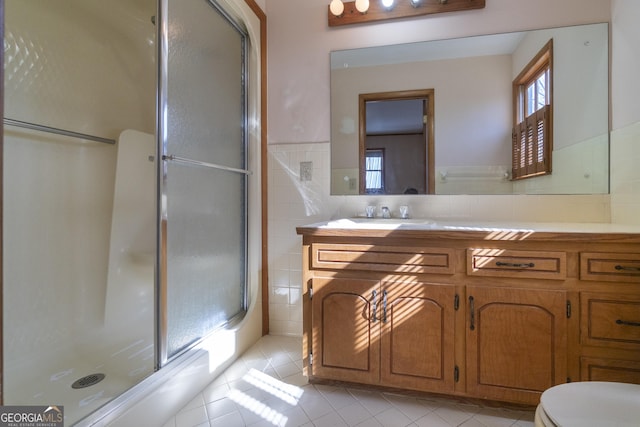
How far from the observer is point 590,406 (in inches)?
33.1

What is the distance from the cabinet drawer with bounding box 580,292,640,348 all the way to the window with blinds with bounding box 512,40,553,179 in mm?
788

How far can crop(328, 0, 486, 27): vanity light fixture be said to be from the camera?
75.4 inches

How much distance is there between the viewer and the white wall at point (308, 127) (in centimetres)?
192

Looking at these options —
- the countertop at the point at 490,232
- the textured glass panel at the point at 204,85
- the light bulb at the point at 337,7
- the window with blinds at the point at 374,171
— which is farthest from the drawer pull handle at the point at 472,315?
the light bulb at the point at 337,7

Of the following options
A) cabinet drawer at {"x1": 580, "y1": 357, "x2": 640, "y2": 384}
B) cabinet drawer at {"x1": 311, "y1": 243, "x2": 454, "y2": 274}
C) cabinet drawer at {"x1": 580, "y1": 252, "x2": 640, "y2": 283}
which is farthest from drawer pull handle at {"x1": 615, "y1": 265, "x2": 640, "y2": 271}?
cabinet drawer at {"x1": 311, "y1": 243, "x2": 454, "y2": 274}

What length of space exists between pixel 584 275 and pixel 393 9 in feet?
5.63

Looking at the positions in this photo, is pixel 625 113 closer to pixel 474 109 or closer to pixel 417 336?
pixel 474 109

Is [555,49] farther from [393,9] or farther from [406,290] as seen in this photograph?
[406,290]

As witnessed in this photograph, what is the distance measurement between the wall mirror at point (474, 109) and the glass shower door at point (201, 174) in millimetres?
626

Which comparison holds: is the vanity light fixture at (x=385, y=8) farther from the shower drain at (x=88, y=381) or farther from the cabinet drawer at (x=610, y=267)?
the shower drain at (x=88, y=381)

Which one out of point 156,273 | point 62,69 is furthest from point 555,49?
point 62,69

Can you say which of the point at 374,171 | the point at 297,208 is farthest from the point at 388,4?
the point at 297,208

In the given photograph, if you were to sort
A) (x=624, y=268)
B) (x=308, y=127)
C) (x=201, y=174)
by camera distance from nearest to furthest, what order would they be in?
(x=624, y=268) < (x=201, y=174) < (x=308, y=127)

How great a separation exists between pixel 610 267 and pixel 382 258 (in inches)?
33.3
